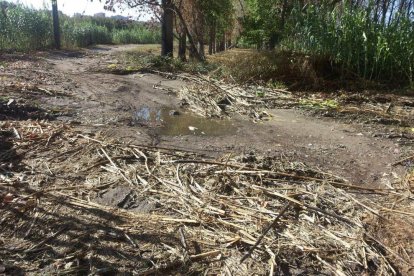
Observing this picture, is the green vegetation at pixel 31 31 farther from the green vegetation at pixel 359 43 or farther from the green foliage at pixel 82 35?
the green vegetation at pixel 359 43

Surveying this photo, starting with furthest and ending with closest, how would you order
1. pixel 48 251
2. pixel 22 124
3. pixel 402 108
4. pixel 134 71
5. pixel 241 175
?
pixel 134 71 < pixel 402 108 < pixel 22 124 < pixel 241 175 < pixel 48 251

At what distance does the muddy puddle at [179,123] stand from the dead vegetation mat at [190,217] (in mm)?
1198

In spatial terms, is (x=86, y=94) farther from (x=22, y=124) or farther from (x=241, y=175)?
(x=241, y=175)

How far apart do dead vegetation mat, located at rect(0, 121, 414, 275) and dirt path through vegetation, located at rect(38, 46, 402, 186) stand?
1.44 ft

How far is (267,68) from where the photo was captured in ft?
28.3

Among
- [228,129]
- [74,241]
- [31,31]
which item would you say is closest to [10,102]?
[228,129]

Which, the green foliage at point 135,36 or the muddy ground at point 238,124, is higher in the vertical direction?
the green foliage at point 135,36

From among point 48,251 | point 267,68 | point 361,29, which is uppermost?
point 361,29

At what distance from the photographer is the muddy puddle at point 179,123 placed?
5391 millimetres

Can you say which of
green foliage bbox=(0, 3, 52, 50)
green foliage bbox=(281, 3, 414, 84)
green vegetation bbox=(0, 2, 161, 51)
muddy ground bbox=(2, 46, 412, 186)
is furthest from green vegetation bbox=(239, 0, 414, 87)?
green foliage bbox=(0, 3, 52, 50)

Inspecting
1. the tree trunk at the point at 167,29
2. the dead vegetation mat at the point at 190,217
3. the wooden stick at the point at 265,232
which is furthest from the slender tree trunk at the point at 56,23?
the wooden stick at the point at 265,232

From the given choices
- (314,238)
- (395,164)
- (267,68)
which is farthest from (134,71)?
(314,238)

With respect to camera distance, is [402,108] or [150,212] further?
[402,108]

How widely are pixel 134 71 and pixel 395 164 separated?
764cm
